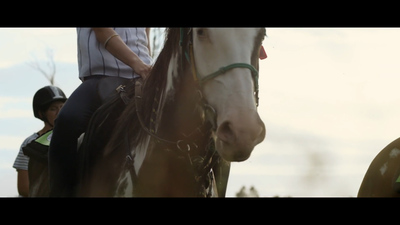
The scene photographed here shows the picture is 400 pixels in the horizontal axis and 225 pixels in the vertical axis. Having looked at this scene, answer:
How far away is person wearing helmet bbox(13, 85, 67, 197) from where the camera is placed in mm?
6289

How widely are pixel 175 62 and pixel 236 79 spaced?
21.9 inches

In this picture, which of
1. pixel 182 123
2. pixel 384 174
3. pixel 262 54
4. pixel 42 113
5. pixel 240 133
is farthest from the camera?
pixel 42 113

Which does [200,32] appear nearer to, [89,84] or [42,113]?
[89,84]

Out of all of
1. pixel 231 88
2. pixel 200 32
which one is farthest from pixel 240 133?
pixel 200 32

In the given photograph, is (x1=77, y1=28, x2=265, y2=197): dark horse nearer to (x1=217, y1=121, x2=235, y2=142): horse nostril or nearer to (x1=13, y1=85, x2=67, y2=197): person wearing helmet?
(x1=217, y1=121, x2=235, y2=142): horse nostril

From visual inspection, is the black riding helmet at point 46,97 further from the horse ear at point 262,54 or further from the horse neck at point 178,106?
the horse ear at point 262,54

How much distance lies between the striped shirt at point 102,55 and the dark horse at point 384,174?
274cm

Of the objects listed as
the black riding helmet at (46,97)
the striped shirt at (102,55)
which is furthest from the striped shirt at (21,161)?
the striped shirt at (102,55)

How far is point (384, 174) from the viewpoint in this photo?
20.1 ft

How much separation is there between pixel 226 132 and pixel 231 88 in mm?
237

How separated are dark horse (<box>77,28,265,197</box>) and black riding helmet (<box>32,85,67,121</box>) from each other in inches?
88.7

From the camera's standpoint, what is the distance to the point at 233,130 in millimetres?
3186
